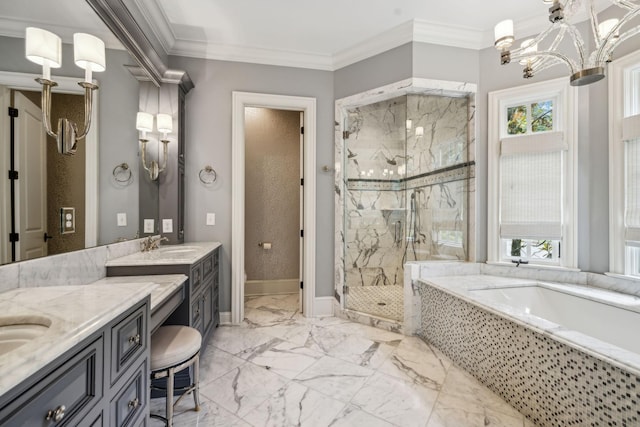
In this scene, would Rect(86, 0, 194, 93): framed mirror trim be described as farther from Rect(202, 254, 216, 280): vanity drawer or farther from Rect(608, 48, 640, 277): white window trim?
Rect(608, 48, 640, 277): white window trim

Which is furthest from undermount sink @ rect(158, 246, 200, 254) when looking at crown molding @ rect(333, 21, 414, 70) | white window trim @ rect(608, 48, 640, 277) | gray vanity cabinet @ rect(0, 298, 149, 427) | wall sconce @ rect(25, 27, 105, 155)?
white window trim @ rect(608, 48, 640, 277)

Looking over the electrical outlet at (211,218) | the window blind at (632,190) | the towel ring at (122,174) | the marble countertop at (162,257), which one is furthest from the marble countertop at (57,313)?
the window blind at (632,190)

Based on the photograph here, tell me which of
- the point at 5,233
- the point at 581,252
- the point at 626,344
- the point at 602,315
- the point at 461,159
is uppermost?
the point at 461,159

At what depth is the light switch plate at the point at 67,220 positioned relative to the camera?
57.2 inches

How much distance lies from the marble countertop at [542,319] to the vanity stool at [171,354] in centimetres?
188

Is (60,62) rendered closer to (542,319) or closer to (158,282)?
(158,282)

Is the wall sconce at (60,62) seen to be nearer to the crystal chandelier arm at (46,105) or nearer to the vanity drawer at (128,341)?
the crystal chandelier arm at (46,105)

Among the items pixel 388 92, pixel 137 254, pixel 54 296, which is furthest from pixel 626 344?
pixel 137 254

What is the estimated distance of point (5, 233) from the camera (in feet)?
3.72

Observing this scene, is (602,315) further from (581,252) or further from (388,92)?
(388,92)

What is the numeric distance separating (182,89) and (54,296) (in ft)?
7.72

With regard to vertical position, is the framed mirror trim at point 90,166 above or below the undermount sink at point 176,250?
above

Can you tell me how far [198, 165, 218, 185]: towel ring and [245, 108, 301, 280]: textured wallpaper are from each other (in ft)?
3.33

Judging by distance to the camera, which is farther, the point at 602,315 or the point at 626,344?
the point at 602,315
